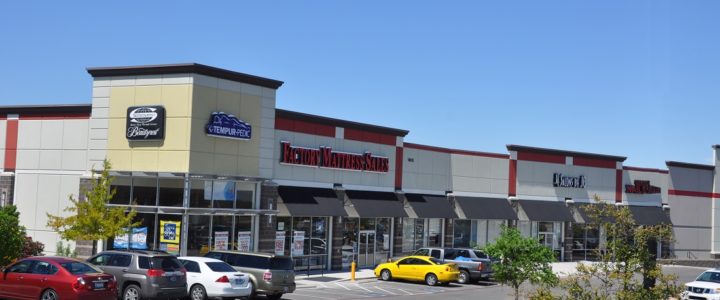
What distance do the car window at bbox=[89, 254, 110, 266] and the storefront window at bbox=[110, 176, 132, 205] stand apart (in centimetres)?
954

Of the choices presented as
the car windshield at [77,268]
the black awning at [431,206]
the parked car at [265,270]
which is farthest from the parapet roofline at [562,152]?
the car windshield at [77,268]

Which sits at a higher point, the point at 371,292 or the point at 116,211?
the point at 116,211

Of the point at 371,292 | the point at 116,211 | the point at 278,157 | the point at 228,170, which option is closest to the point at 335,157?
the point at 278,157

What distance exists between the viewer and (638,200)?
58375 millimetres

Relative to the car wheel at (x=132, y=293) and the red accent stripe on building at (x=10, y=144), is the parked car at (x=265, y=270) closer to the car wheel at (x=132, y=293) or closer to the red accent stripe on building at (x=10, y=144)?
the car wheel at (x=132, y=293)

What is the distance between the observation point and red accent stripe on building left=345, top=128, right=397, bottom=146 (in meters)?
41.6

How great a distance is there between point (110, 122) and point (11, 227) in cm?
811

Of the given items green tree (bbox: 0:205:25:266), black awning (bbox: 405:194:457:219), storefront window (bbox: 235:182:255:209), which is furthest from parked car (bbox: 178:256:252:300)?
black awning (bbox: 405:194:457:219)

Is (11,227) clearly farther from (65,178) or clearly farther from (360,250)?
(360,250)

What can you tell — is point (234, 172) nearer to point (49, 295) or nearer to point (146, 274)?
point (146, 274)

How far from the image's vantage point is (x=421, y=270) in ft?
121

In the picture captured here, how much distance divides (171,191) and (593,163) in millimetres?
33139

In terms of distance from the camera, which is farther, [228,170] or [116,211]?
[228,170]

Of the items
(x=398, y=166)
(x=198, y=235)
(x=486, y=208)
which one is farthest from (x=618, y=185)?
(x=198, y=235)
